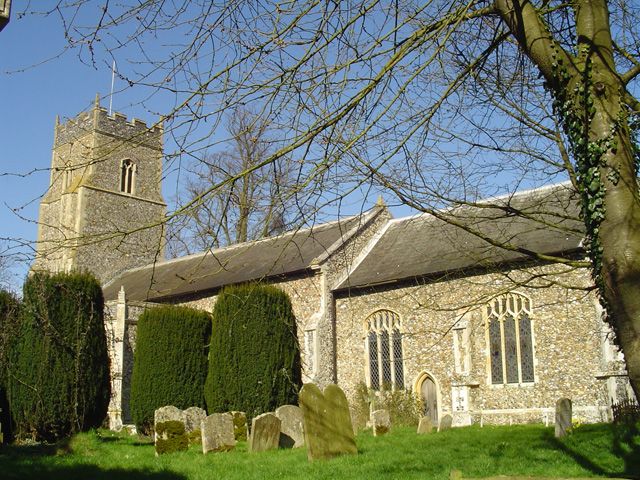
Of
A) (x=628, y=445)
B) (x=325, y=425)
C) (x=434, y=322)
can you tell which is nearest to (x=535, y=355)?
(x=434, y=322)

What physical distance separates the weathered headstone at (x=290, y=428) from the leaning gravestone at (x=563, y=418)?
13.9 ft

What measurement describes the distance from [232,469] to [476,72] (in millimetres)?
5461

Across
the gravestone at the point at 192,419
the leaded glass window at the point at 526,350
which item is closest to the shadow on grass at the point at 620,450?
the leaded glass window at the point at 526,350

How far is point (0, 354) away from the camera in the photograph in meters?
13.0

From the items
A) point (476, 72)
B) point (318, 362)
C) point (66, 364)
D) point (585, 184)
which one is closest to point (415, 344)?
point (318, 362)

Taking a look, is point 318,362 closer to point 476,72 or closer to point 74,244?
point 476,72

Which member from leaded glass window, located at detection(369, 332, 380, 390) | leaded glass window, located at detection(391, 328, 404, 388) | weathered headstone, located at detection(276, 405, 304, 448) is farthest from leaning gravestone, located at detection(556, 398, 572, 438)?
leaded glass window, located at detection(369, 332, 380, 390)

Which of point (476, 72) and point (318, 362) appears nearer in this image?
point (476, 72)

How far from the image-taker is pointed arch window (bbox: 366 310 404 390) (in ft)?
63.0

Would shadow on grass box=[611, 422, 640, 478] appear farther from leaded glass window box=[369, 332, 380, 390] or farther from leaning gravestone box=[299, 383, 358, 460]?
leaded glass window box=[369, 332, 380, 390]

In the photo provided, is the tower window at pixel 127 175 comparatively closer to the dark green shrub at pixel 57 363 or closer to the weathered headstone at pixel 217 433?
the dark green shrub at pixel 57 363

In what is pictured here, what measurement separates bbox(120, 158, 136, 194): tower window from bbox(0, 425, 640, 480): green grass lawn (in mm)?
21899

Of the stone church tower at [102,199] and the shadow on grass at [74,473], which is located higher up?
the stone church tower at [102,199]

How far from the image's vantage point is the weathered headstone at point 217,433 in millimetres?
10773
